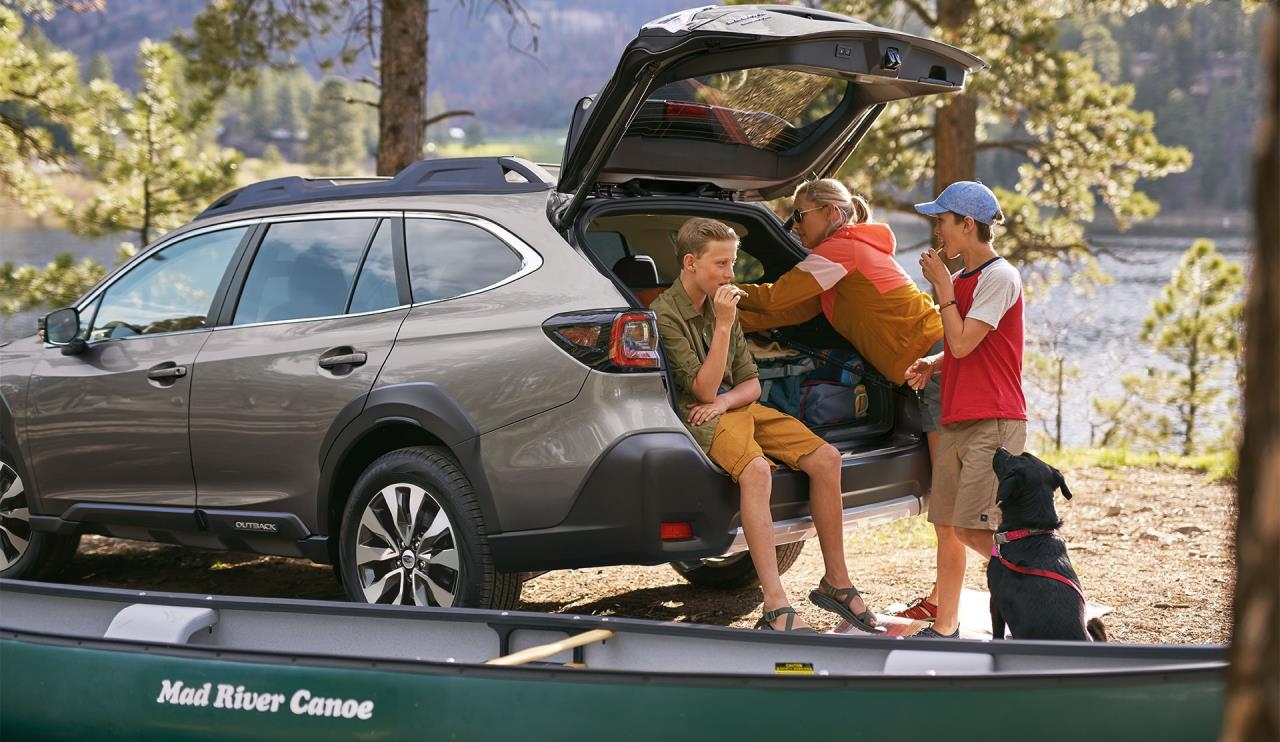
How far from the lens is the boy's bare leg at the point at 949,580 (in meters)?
5.27

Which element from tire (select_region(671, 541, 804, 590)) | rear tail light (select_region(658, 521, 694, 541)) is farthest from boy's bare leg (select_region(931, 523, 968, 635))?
tire (select_region(671, 541, 804, 590))

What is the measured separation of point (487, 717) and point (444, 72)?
480ft

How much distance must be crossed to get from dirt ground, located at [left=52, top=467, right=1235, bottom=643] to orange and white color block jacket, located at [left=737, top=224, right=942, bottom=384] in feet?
4.18

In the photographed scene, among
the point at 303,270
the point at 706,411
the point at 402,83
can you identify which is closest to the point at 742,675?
the point at 706,411

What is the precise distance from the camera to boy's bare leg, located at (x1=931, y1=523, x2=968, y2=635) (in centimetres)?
527

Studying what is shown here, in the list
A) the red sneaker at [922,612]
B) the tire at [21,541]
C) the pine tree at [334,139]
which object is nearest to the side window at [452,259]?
the red sneaker at [922,612]

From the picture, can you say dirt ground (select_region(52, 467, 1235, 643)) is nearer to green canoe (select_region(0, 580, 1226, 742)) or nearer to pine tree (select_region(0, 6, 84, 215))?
green canoe (select_region(0, 580, 1226, 742))

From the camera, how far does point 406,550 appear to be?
16.9 feet

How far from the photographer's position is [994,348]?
5.11 m

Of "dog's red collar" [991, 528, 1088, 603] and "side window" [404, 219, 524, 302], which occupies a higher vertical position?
"side window" [404, 219, 524, 302]

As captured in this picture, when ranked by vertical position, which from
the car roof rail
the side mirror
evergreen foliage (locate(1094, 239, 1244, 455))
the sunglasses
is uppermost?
the car roof rail

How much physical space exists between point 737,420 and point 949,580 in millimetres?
1080

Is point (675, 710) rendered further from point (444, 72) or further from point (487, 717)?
point (444, 72)

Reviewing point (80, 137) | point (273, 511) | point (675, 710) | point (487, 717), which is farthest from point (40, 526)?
point (80, 137)
